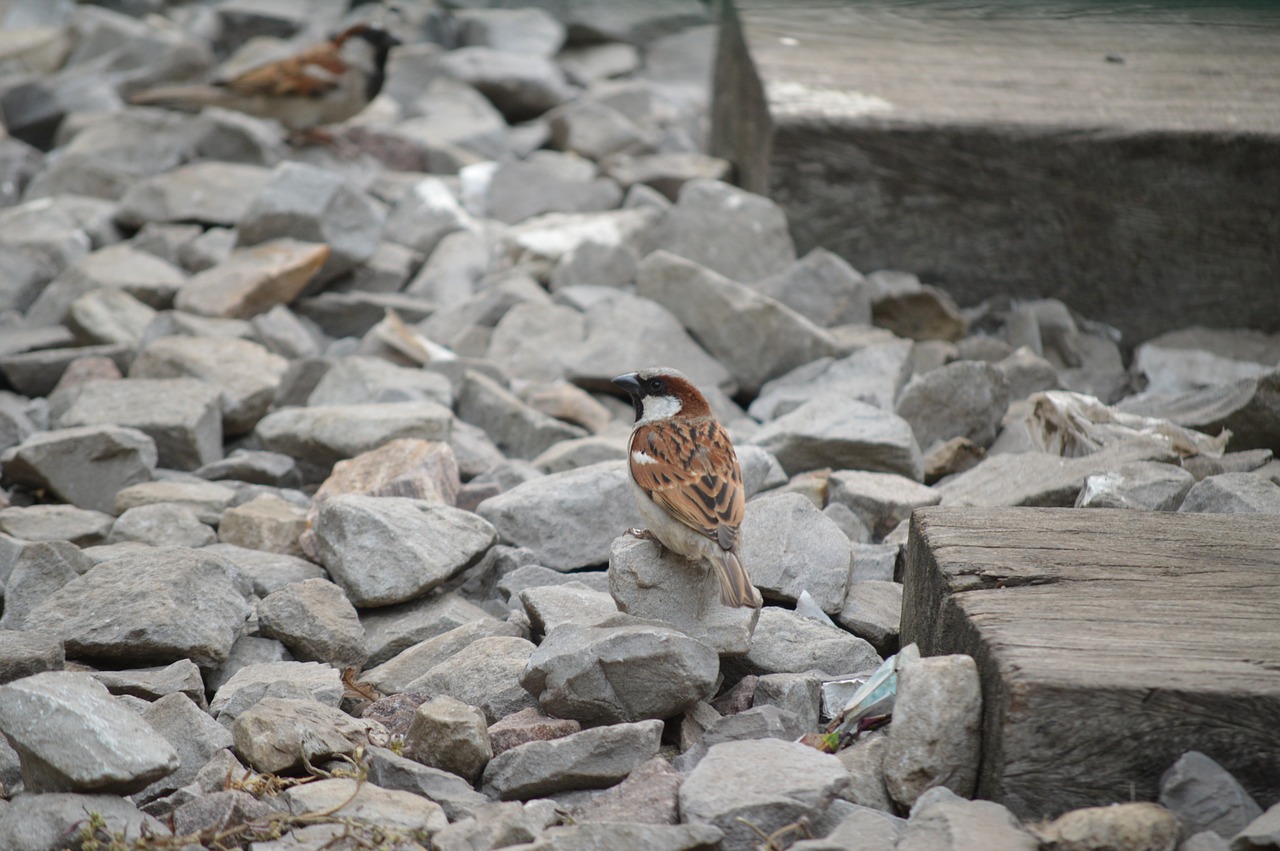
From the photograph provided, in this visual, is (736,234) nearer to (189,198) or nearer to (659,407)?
(659,407)

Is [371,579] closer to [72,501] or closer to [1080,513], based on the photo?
[72,501]

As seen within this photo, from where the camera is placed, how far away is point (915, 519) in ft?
9.14

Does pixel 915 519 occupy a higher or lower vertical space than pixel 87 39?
lower

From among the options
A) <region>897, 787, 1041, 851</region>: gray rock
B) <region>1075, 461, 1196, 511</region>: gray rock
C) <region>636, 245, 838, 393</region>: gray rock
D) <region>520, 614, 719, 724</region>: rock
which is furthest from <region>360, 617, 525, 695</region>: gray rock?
<region>636, 245, 838, 393</region>: gray rock

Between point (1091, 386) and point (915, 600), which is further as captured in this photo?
point (1091, 386)

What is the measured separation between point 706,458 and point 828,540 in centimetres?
41

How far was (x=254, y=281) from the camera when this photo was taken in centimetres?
552

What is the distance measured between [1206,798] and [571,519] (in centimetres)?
194

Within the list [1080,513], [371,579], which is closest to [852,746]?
[1080,513]

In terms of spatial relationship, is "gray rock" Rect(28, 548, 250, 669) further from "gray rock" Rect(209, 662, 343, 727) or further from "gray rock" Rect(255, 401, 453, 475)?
"gray rock" Rect(255, 401, 453, 475)

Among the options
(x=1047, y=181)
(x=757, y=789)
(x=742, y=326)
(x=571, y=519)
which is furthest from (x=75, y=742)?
(x=1047, y=181)

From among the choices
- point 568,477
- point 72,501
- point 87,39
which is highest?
point 87,39

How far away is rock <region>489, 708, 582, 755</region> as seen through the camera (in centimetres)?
255

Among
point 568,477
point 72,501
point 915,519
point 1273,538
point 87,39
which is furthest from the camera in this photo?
point 87,39
